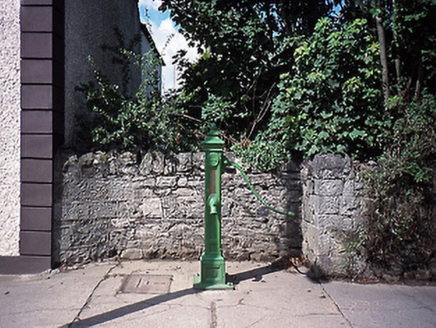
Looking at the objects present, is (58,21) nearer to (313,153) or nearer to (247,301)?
(313,153)

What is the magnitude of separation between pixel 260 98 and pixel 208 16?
1.42 meters

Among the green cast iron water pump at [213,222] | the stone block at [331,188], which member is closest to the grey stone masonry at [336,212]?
the stone block at [331,188]

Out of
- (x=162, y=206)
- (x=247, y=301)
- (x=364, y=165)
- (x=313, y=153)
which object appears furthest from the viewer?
(x=162, y=206)

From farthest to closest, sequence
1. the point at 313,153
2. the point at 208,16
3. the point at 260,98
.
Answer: the point at 260,98
the point at 208,16
the point at 313,153

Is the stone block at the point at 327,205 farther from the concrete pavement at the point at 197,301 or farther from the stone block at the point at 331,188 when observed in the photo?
the concrete pavement at the point at 197,301

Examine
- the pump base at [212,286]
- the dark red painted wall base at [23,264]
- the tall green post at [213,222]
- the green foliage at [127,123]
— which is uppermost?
the green foliage at [127,123]

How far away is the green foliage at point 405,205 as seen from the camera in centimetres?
383

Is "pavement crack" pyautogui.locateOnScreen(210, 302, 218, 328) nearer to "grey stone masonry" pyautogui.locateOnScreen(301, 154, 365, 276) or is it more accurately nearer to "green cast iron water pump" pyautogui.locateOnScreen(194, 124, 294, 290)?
"green cast iron water pump" pyautogui.locateOnScreen(194, 124, 294, 290)

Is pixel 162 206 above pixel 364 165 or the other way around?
the other way around

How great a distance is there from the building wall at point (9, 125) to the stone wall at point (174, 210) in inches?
32.2

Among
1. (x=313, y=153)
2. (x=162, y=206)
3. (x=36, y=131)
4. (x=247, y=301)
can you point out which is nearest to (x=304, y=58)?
(x=313, y=153)

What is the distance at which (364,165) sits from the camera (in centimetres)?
403

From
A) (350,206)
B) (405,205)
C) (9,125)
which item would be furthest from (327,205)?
(9,125)

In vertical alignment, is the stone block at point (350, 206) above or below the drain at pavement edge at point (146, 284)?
above
